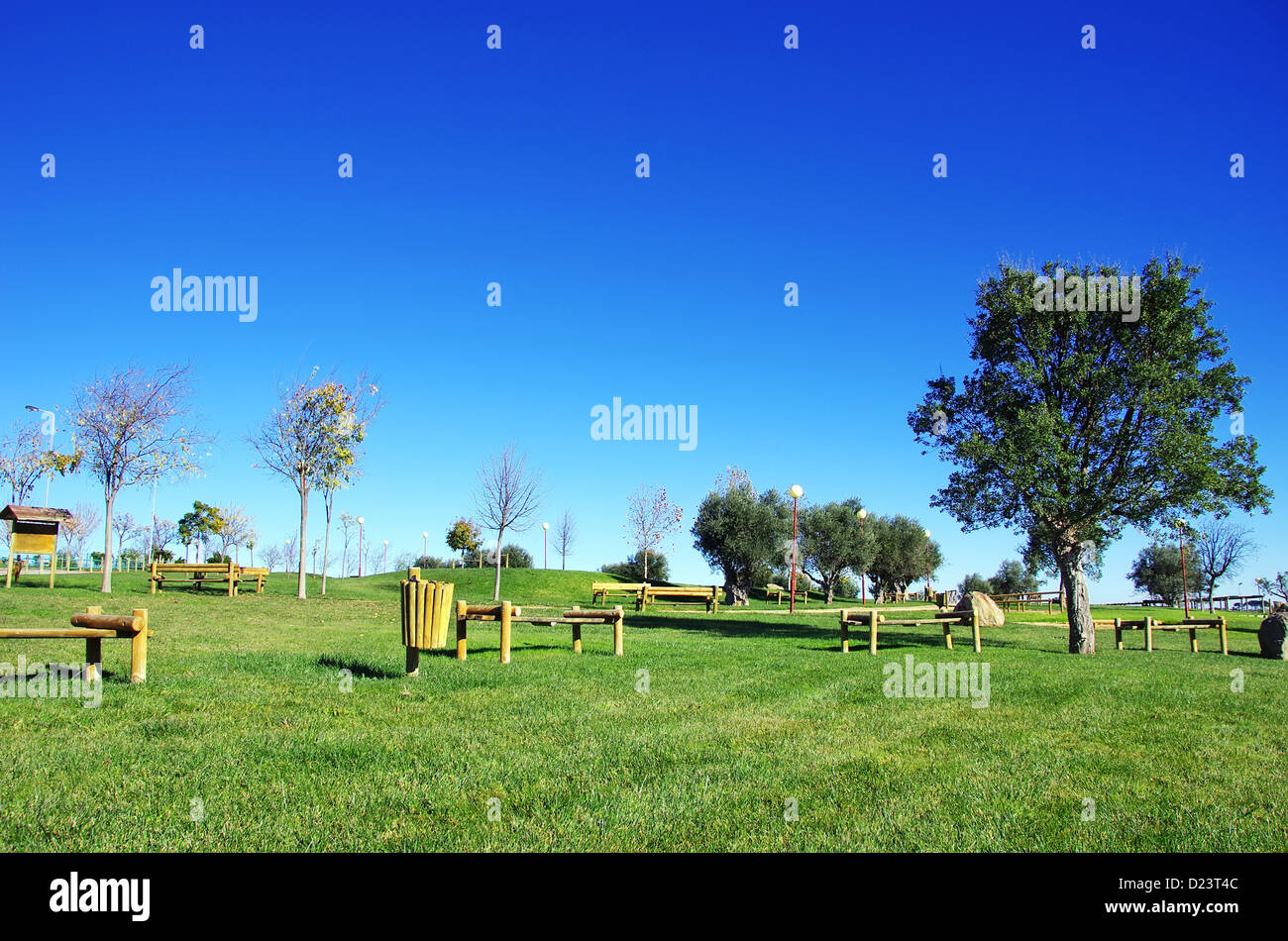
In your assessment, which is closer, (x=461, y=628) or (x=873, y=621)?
(x=461, y=628)

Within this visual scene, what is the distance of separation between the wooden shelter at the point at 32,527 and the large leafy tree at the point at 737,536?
1143 inches

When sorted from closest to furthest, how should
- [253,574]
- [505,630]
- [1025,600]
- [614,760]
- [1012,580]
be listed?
1. [614,760]
2. [505,630]
3. [253,574]
4. [1025,600]
5. [1012,580]

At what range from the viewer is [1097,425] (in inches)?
761

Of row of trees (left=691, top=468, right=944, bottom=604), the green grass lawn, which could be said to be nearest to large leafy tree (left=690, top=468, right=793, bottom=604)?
row of trees (left=691, top=468, right=944, bottom=604)

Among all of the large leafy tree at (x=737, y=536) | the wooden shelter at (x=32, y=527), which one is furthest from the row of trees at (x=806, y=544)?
the wooden shelter at (x=32, y=527)

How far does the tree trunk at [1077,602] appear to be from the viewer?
19016mm

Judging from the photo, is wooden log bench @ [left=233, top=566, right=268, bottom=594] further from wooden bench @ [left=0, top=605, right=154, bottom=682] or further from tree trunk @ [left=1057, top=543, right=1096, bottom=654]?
tree trunk @ [left=1057, top=543, right=1096, bottom=654]

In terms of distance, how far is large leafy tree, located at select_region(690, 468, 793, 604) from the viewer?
139ft

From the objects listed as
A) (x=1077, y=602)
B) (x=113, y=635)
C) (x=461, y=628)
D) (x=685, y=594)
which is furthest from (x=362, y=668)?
(x=685, y=594)

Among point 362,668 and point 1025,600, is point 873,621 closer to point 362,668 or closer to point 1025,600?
point 362,668

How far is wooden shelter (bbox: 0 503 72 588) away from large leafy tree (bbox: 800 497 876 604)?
4214 centimetres

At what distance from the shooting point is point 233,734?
5.99 meters

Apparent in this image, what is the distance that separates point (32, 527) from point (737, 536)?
100ft
